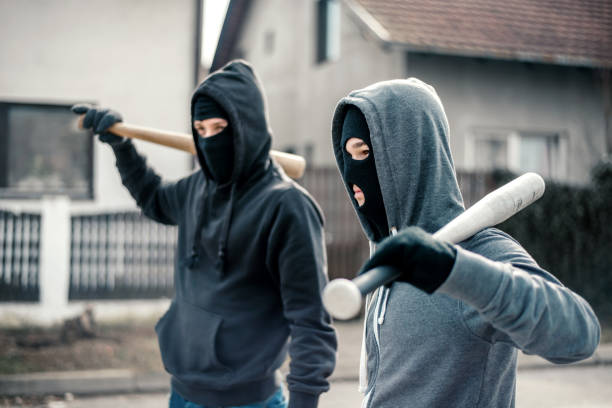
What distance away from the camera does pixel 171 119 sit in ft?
28.2

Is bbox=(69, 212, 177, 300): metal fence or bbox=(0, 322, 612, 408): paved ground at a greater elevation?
bbox=(69, 212, 177, 300): metal fence

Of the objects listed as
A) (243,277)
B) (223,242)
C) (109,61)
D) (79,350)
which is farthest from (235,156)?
(109,61)

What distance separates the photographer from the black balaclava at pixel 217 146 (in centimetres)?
267

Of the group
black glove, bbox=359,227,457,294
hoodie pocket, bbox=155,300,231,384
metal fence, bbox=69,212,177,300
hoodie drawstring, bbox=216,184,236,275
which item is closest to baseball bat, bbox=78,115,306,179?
hoodie drawstring, bbox=216,184,236,275

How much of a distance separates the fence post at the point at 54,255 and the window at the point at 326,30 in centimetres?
770

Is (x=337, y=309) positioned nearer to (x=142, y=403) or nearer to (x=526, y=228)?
(x=142, y=403)

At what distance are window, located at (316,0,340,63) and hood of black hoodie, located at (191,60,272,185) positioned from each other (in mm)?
11675

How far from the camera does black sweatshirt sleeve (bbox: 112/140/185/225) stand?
308cm

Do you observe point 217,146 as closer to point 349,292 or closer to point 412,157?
point 412,157

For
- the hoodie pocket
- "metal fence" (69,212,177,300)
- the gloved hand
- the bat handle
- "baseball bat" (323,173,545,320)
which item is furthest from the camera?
"metal fence" (69,212,177,300)

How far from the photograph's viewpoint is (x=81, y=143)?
8617 mm

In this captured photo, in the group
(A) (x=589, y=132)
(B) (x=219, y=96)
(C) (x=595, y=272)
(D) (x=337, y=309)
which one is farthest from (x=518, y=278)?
(A) (x=589, y=132)

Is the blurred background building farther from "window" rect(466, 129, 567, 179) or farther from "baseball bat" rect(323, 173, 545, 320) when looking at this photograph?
"baseball bat" rect(323, 173, 545, 320)

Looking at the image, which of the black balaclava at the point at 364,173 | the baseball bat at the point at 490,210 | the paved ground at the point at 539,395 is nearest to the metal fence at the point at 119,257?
the paved ground at the point at 539,395
